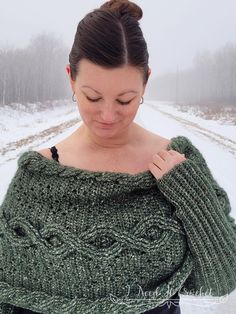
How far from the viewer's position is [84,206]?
1.15 m

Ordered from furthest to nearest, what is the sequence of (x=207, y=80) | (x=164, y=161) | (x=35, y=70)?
(x=207, y=80), (x=35, y=70), (x=164, y=161)

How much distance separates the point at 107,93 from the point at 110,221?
15.1 inches

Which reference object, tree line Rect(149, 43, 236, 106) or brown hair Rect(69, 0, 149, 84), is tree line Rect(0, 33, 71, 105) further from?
brown hair Rect(69, 0, 149, 84)

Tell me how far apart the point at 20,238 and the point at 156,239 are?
42 centimetres

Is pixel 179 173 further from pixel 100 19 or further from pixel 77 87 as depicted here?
pixel 100 19

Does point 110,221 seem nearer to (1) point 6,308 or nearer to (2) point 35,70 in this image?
(1) point 6,308

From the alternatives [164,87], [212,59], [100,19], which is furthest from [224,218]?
[164,87]

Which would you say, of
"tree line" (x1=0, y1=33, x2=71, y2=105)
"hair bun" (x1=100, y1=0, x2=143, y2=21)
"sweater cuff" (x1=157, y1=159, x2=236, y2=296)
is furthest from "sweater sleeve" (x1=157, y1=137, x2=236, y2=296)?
"tree line" (x1=0, y1=33, x2=71, y2=105)

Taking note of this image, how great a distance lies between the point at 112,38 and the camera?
1.09m

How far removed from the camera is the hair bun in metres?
1.15

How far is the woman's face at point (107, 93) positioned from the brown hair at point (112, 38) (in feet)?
0.08

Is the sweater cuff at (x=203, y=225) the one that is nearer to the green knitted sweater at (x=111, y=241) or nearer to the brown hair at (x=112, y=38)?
the green knitted sweater at (x=111, y=241)

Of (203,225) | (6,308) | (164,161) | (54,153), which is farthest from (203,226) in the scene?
(6,308)

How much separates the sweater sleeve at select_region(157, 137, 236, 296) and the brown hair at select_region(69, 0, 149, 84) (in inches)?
13.8
